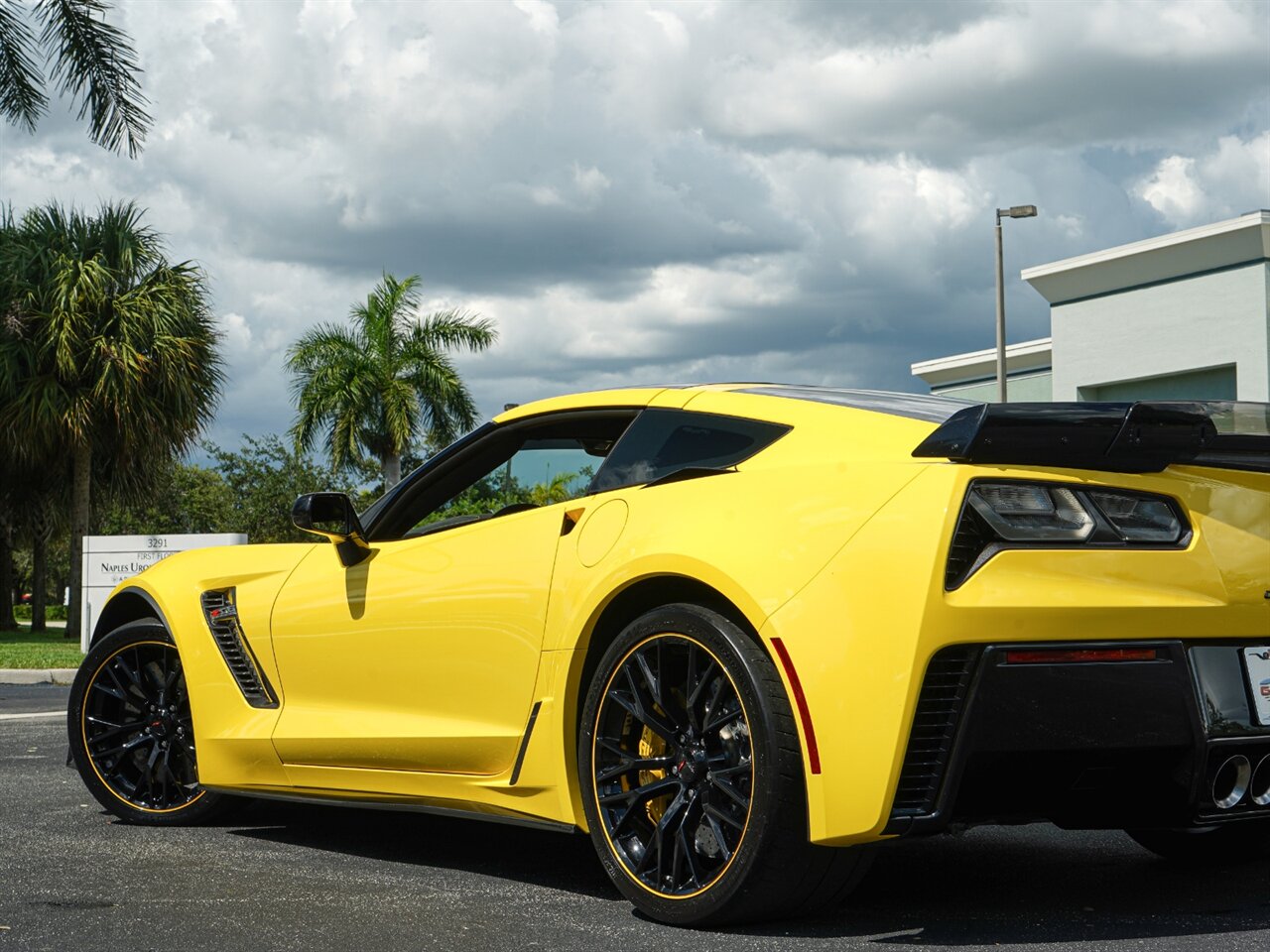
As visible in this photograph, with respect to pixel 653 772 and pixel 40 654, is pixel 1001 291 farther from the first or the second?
pixel 653 772

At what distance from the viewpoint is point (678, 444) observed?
14.0 ft

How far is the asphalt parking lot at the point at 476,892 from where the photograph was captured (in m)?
3.72

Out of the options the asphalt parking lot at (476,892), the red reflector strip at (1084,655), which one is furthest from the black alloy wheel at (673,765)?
the red reflector strip at (1084,655)

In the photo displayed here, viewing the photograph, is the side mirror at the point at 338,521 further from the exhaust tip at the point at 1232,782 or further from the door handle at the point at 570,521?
the exhaust tip at the point at 1232,782

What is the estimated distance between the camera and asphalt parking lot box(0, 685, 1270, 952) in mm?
3725

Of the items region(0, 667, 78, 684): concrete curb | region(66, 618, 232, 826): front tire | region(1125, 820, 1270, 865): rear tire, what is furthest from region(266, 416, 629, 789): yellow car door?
region(0, 667, 78, 684): concrete curb

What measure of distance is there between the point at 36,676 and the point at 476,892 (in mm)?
12417

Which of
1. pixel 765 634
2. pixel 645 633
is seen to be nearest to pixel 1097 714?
pixel 765 634

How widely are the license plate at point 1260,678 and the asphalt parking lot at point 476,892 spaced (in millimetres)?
530

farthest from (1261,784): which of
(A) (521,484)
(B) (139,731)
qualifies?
(B) (139,731)

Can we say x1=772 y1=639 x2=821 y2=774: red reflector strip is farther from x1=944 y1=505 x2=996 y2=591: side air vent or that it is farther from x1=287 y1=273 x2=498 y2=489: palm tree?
x1=287 y1=273 x2=498 y2=489: palm tree

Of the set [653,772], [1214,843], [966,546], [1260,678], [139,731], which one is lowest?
[1214,843]

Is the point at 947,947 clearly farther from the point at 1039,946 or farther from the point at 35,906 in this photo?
the point at 35,906

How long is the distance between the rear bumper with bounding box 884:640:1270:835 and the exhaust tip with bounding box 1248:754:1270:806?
0.03 metres
